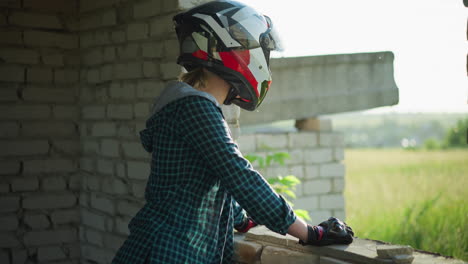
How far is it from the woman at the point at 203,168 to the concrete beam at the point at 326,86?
3.98m

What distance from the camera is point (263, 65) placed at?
6.88 feet

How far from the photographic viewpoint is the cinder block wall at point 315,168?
6.70 metres

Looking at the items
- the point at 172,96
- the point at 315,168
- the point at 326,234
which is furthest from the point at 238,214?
the point at 315,168

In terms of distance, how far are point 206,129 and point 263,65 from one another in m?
0.46

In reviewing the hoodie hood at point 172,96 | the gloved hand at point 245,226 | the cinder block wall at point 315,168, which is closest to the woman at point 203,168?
the hoodie hood at point 172,96

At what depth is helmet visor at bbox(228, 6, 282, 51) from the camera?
6.64ft

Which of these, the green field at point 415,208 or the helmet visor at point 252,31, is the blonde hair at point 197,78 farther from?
the green field at point 415,208


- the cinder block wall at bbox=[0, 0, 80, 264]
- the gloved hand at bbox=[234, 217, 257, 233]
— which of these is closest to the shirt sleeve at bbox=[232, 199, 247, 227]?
the gloved hand at bbox=[234, 217, 257, 233]

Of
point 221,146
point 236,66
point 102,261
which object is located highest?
point 236,66

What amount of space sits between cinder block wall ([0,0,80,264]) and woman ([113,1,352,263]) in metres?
2.04

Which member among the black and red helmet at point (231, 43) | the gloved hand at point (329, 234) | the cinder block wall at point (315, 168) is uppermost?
the black and red helmet at point (231, 43)

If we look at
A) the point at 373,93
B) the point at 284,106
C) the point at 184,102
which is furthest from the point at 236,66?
the point at 373,93

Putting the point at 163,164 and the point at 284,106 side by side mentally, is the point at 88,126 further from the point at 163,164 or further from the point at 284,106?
the point at 284,106

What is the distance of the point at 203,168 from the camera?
1813 millimetres
